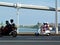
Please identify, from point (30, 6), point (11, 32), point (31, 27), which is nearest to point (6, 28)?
point (11, 32)

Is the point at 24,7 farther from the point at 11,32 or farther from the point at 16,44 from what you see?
the point at 16,44

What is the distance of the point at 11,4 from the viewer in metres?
27.7

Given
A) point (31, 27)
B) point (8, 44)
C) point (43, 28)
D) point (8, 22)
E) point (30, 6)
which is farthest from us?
point (30, 6)

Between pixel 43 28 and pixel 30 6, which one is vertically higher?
pixel 30 6

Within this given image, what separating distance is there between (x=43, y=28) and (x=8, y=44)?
9832 millimetres

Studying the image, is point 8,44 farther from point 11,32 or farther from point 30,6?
point 30,6

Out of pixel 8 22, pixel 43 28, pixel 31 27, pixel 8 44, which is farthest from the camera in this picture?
pixel 31 27

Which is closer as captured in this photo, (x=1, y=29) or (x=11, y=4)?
(x=1, y=29)

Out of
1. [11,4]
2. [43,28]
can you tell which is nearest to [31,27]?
[43,28]

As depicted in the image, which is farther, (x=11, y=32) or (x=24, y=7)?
(x=24, y=7)

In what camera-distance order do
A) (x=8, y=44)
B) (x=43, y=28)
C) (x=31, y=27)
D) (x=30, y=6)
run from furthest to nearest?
(x=30, y=6), (x=31, y=27), (x=43, y=28), (x=8, y=44)

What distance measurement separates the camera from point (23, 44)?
537 cm

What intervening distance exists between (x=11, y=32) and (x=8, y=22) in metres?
0.57

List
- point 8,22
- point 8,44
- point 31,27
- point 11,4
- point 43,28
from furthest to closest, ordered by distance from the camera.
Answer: point 11,4, point 31,27, point 43,28, point 8,22, point 8,44
